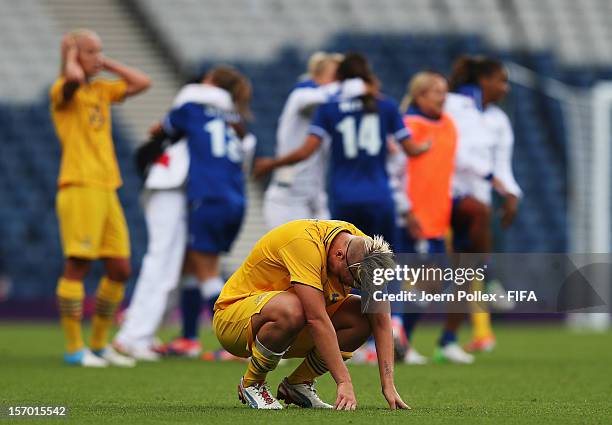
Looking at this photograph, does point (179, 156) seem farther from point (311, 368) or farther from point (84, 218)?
point (311, 368)

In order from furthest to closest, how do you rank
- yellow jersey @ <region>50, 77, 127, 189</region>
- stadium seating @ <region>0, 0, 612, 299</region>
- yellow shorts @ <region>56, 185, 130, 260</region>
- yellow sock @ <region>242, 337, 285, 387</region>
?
1. stadium seating @ <region>0, 0, 612, 299</region>
2. yellow jersey @ <region>50, 77, 127, 189</region>
3. yellow shorts @ <region>56, 185, 130, 260</region>
4. yellow sock @ <region>242, 337, 285, 387</region>

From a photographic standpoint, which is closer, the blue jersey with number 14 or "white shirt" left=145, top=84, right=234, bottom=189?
the blue jersey with number 14

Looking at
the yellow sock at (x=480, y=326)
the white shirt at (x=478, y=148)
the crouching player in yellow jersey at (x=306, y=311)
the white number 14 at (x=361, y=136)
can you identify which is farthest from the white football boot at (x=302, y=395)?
the yellow sock at (x=480, y=326)

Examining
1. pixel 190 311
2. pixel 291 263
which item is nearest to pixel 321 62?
pixel 190 311

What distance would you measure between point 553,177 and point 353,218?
848 cm

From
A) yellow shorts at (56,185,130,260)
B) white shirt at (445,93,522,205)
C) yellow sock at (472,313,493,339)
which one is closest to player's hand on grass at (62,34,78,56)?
yellow shorts at (56,185,130,260)

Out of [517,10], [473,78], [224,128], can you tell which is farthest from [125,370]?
[517,10]

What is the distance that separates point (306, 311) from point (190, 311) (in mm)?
4257

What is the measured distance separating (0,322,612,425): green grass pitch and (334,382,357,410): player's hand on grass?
0.14 feet

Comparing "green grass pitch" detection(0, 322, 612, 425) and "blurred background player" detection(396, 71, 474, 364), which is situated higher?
"blurred background player" detection(396, 71, 474, 364)

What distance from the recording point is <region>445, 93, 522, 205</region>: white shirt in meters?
9.14

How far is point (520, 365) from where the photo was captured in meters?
8.62

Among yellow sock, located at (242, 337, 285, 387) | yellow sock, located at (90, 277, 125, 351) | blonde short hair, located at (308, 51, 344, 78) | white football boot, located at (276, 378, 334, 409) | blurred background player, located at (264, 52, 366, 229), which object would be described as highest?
blonde short hair, located at (308, 51, 344, 78)

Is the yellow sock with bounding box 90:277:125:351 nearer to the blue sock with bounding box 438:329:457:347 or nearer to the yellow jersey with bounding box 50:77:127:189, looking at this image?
the yellow jersey with bounding box 50:77:127:189
